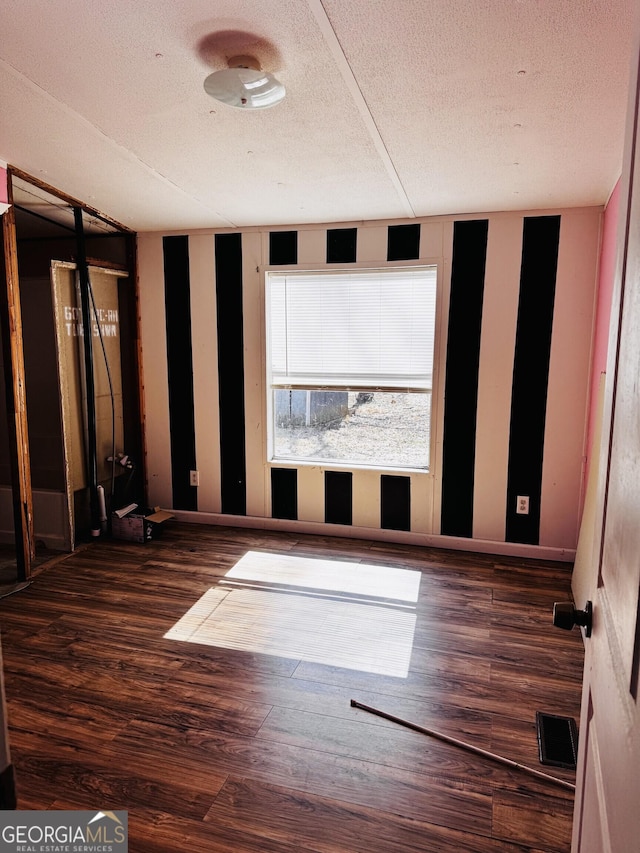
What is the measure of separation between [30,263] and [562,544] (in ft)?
14.7

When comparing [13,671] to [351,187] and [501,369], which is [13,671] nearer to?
[351,187]

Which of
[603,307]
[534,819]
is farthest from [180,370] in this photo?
[534,819]

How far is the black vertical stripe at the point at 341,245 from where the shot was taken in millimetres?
4109

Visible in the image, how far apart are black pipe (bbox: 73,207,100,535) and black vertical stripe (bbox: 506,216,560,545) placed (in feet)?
10.2

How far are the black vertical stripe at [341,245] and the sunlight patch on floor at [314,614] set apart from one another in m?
2.28

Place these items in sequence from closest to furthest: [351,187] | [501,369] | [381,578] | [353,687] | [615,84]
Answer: [615,84]
[353,687]
[351,187]
[381,578]
[501,369]

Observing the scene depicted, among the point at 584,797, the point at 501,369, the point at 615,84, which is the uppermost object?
the point at 615,84

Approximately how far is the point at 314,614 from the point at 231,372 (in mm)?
2194

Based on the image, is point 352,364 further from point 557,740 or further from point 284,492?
point 557,740

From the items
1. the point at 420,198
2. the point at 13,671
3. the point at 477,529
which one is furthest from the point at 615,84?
the point at 13,671

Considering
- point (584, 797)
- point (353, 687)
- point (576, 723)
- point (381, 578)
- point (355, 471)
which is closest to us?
point (584, 797)

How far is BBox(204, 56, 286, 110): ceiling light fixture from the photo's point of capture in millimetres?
1941

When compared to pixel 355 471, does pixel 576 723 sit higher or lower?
lower

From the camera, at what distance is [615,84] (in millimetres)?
2006
